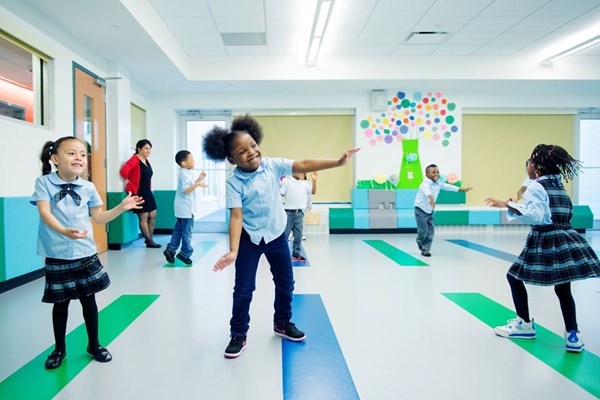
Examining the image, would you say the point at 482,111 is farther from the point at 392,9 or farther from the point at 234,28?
the point at 234,28

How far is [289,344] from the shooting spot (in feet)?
7.64

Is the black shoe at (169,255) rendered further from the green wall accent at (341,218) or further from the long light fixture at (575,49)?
the long light fixture at (575,49)

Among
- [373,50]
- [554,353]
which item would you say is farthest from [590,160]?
[554,353]

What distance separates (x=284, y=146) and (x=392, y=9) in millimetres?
3544

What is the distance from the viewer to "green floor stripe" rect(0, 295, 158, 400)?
181 centimetres

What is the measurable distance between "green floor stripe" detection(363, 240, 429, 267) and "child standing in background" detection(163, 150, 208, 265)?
254 centimetres

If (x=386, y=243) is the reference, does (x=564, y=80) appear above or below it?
above

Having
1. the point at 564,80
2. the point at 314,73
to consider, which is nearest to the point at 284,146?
the point at 314,73

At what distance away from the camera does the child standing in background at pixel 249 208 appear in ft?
6.99

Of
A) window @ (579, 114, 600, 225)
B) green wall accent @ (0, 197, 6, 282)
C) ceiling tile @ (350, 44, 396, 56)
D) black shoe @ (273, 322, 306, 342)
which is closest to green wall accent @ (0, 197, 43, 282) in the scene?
green wall accent @ (0, 197, 6, 282)

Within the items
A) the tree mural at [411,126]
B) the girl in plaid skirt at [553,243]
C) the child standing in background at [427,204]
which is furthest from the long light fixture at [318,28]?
the girl in plaid skirt at [553,243]

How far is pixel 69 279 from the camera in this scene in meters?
2.03

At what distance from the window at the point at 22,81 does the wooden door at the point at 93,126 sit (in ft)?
1.80

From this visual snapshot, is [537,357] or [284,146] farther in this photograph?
[284,146]
